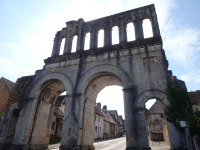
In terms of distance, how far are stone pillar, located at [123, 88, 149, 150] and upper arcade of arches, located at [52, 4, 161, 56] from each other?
192 inches

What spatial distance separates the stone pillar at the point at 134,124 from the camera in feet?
25.7

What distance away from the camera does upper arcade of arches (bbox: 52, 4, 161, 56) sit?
11.5 metres

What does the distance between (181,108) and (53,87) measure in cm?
1076

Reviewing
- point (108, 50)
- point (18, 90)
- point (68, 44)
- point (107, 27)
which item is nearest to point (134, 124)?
point (108, 50)

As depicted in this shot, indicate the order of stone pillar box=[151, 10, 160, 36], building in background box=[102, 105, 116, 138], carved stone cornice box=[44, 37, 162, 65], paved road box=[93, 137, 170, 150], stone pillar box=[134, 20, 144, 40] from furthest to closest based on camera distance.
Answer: building in background box=[102, 105, 116, 138]
paved road box=[93, 137, 170, 150]
stone pillar box=[134, 20, 144, 40]
stone pillar box=[151, 10, 160, 36]
carved stone cornice box=[44, 37, 162, 65]

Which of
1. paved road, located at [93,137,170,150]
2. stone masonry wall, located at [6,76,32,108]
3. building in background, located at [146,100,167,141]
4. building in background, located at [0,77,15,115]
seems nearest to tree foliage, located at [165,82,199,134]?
paved road, located at [93,137,170,150]

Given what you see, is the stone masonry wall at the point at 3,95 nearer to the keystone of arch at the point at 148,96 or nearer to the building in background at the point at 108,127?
the keystone of arch at the point at 148,96

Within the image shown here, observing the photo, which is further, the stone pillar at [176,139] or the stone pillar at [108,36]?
the stone pillar at [108,36]

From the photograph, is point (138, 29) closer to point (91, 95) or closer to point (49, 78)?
point (91, 95)

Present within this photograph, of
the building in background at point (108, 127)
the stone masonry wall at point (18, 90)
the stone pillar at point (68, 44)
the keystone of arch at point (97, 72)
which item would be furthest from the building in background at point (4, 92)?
the building in background at point (108, 127)

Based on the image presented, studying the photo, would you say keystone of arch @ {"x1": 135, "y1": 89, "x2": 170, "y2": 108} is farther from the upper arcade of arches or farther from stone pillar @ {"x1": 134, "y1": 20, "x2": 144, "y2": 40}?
stone pillar @ {"x1": 134, "y1": 20, "x2": 144, "y2": 40}

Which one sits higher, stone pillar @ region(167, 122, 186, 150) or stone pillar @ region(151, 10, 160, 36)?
stone pillar @ region(151, 10, 160, 36)

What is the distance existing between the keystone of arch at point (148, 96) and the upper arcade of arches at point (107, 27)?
14.5 ft

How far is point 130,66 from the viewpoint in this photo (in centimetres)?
1012
